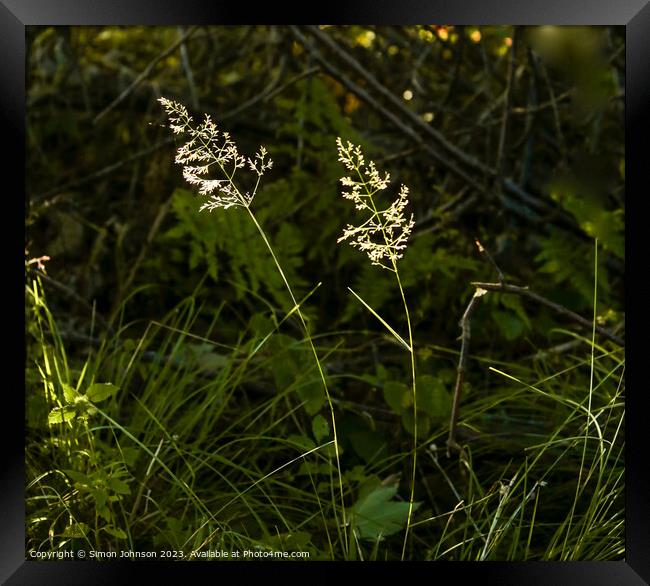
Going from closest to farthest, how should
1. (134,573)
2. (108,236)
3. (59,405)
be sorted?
(134,573) < (59,405) < (108,236)

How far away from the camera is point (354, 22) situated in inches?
47.3

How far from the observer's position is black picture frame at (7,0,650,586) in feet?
3.89

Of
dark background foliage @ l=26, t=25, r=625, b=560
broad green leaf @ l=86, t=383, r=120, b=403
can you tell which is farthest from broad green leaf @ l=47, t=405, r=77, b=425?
dark background foliage @ l=26, t=25, r=625, b=560

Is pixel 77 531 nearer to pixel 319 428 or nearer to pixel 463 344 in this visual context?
pixel 319 428

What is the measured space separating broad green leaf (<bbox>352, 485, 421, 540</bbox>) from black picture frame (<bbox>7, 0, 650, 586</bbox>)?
152 millimetres

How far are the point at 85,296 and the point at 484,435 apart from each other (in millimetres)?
1200

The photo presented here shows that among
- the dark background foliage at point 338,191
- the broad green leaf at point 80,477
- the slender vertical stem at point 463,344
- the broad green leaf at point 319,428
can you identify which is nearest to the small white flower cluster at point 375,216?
the slender vertical stem at point 463,344

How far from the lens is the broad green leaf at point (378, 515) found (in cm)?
134

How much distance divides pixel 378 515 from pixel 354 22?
79 centimetres

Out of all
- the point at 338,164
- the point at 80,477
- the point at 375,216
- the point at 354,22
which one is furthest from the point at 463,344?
the point at 338,164

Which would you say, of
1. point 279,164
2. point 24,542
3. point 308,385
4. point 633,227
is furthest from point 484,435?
point 279,164

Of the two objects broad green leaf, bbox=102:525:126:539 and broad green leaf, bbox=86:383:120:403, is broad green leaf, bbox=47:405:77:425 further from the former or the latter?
broad green leaf, bbox=102:525:126:539

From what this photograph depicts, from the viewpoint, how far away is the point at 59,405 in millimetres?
1365

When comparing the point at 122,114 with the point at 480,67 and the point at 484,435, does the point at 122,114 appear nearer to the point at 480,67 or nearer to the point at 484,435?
the point at 480,67
